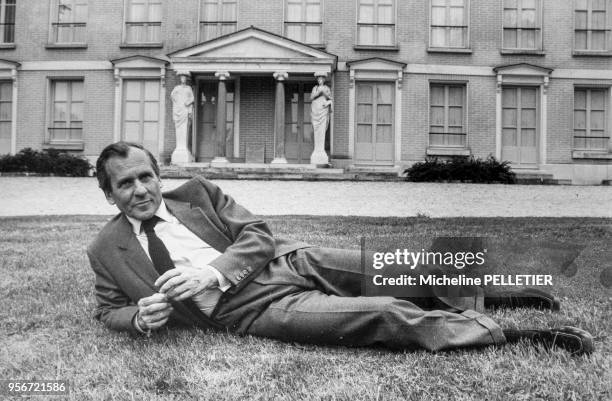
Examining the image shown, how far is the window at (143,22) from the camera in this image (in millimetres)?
15125

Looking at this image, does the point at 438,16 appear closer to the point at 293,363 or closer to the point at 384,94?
the point at 384,94

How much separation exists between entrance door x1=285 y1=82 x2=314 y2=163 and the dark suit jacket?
43.2 feet

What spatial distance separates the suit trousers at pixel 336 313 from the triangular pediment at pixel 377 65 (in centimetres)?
1342

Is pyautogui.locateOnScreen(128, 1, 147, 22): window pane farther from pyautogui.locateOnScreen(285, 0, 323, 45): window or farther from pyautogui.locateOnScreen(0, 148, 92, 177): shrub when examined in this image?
pyautogui.locateOnScreen(0, 148, 92, 177): shrub

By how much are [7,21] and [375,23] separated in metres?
10.6

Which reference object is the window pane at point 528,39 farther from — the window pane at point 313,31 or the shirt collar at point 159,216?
the shirt collar at point 159,216

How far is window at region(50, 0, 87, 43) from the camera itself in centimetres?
1469

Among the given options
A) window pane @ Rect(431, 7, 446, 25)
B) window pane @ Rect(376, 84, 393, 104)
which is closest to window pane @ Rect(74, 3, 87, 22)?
window pane @ Rect(376, 84, 393, 104)

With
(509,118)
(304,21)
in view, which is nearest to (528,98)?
(509,118)

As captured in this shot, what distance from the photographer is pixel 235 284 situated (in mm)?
2193

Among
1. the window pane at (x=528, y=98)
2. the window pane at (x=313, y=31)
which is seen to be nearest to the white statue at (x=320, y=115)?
the window pane at (x=313, y=31)

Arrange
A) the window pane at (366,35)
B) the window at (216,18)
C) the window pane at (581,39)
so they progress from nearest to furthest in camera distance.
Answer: the window pane at (581,39), the window pane at (366,35), the window at (216,18)

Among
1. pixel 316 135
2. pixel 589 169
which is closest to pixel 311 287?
pixel 316 135

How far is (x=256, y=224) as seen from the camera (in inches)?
93.9
